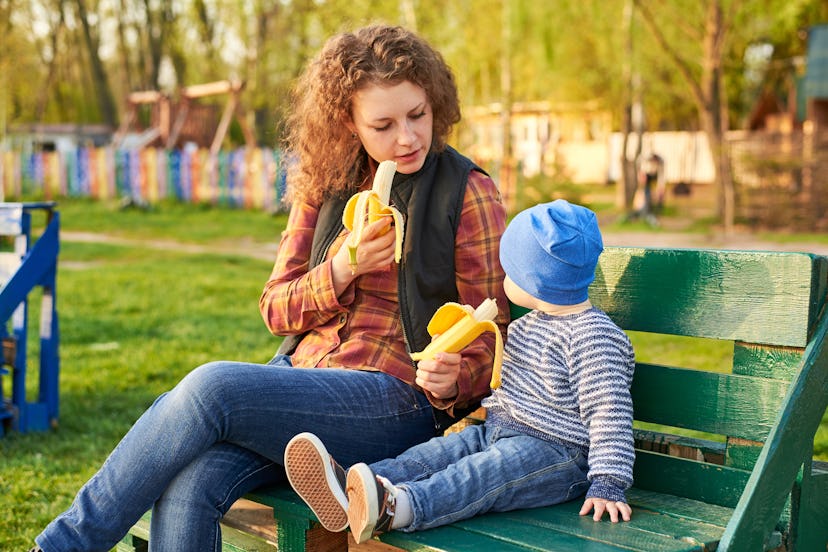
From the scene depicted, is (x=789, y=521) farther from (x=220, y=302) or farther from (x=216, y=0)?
(x=216, y=0)

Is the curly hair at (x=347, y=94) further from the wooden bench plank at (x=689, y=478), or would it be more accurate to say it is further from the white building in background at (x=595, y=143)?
the white building in background at (x=595, y=143)

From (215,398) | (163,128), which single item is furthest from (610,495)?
(163,128)

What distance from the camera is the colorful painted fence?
18.7 m

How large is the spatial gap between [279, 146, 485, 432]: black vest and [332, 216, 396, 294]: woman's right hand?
86 millimetres

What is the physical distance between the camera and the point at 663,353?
661 cm

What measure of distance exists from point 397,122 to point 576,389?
83 cm

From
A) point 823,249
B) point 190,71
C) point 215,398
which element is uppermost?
point 190,71

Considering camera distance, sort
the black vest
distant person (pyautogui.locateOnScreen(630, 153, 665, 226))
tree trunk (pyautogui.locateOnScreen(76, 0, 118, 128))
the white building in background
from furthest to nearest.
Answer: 1. tree trunk (pyautogui.locateOnScreen(76, 0, 118, 128))
2. the white building in background
3. distant person (pyautogui.locateOnScreen(630, 153, 665, 226))
4. the black vest

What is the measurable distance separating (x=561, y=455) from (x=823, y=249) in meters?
11.6

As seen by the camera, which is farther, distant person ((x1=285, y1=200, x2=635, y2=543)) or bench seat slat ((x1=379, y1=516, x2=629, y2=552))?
distant person ((x1=285, y1=200, x2=635, y2=543))

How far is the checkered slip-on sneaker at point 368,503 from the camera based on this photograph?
80.7 inches

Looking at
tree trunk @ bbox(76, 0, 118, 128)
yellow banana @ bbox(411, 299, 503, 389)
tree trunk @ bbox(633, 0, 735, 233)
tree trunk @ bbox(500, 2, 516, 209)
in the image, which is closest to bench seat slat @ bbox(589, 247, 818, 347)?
yellow banana @ bbox(411, 299, 503, 389)

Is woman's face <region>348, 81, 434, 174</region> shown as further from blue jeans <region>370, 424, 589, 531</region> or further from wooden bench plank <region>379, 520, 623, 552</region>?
wooden bench plank <region>379, 520, 623, 552</region>

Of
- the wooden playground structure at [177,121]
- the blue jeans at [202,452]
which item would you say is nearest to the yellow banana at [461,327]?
the blue jeans at [202,452]
